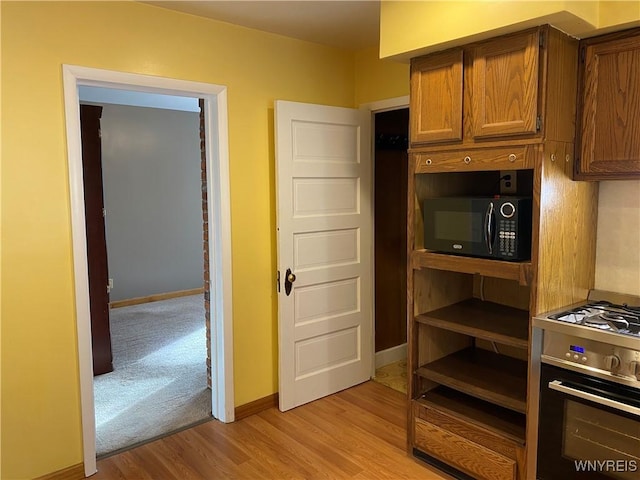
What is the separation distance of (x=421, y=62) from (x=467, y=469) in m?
2.01

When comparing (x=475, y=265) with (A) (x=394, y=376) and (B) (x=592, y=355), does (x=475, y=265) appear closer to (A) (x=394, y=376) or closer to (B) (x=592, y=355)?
(B) (x=592, y=355)

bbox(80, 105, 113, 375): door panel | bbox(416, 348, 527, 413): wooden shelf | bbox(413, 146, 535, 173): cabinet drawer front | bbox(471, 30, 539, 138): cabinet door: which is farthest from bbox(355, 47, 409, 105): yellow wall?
bbox(80, 105, 113, 375): door panel

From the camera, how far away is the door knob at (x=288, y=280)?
3.12 m

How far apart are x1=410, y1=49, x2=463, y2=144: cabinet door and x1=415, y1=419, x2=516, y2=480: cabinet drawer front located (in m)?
1.47

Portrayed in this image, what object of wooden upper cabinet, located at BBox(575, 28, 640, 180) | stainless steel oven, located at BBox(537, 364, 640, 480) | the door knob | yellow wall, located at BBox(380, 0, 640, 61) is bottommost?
stainless steel oven, located at BBox(537, 364, 640, 480)

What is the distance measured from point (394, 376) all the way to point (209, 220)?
6.22 feet

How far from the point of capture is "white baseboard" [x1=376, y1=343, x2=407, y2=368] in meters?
4.02

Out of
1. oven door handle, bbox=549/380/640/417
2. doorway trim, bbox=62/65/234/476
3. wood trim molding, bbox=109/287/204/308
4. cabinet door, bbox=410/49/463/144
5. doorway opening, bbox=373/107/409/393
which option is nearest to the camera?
oven door handle, bbox=549/380/640/417

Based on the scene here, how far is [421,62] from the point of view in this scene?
2363 millimetres

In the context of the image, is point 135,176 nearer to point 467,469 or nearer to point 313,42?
point 313,42

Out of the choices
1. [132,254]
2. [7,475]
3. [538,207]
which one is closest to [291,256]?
[538,207]

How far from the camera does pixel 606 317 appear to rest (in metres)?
2.04

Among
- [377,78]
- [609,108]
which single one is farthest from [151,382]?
[609,108]

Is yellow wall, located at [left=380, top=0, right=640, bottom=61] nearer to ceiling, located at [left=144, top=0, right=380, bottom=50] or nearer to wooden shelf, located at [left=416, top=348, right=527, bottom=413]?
ceiling, located at [left=144, top=0, right=380, bottom=50]
